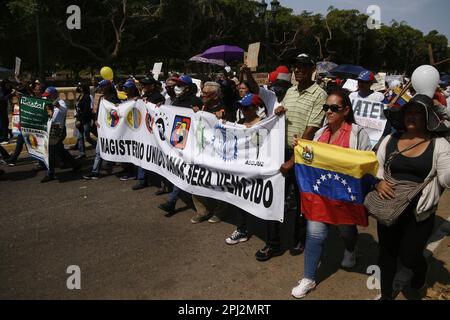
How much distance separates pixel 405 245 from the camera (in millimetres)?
2930

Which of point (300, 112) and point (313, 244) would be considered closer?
point (313, 244)

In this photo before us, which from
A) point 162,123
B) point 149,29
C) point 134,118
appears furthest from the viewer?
point 149,29

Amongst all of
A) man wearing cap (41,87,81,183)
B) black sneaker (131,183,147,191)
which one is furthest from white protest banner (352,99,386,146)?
man wearing cap (41,87,81,183)

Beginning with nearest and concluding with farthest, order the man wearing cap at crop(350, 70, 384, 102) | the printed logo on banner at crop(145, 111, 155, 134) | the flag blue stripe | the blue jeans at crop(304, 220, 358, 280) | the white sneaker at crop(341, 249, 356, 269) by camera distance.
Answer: the flag blue stripe
the blue jeans at crop(304, 220, 358, 280)
the white sneaker at crop(341, 249, 356, 269)
the printed logo on banner at crop(145, 111, 155, 134)
the man wearing cap at crop(350, 70, 384, 102)

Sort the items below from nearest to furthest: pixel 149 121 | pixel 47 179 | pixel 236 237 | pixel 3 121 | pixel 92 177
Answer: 1. pixel 236 237
2. pixel 149 121
3. pixel 47 179
4. pixel 92 177
5. pixel 3 121

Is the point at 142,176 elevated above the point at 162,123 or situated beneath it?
situated beneath

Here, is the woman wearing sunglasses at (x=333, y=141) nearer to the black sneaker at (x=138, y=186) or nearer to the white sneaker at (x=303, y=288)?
the white sneaker at (x=303, y=288)

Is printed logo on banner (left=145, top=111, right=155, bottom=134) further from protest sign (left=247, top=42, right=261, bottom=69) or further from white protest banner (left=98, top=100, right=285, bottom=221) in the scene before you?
protest sign (left=247, top=42, right=261, bottom=69)

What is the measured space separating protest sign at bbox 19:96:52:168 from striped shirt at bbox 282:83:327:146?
180 inches

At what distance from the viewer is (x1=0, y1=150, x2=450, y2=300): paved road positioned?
3373 mm

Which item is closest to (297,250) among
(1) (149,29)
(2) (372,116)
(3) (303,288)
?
(3) (303,288)

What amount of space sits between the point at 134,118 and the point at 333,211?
4083 mm

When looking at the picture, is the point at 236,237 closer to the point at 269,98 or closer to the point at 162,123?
the point at 269,98
